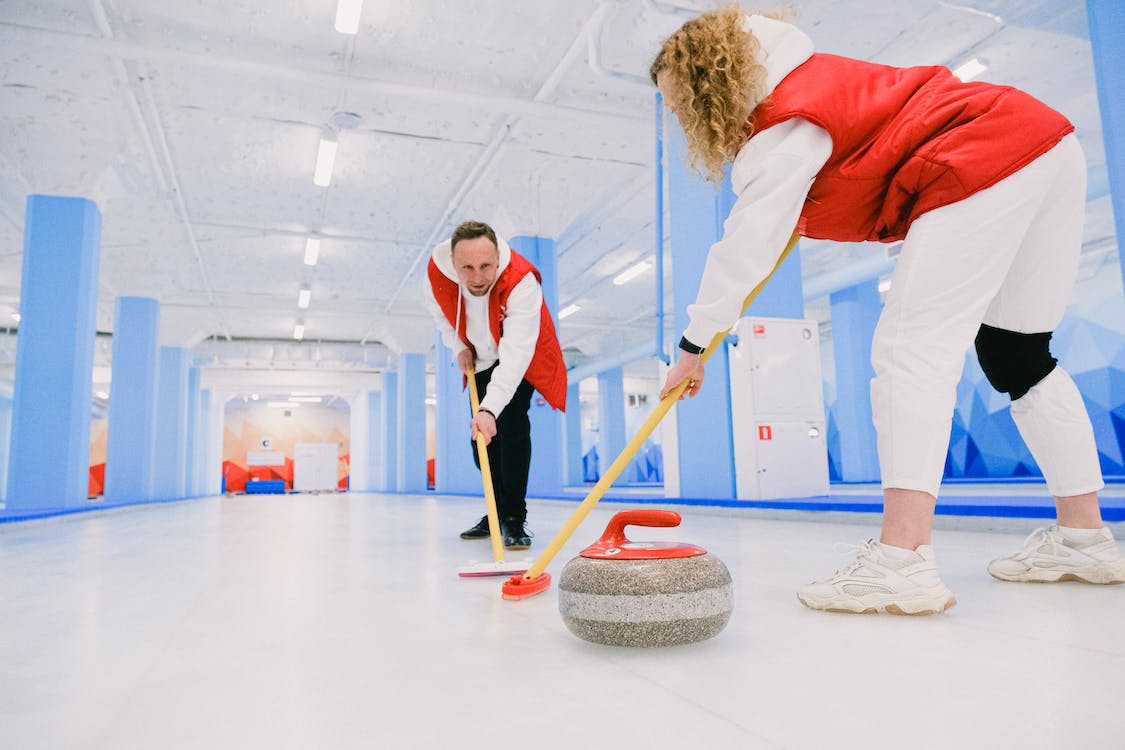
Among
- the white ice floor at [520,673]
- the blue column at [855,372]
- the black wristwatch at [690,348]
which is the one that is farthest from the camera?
the blue column at [855,372]

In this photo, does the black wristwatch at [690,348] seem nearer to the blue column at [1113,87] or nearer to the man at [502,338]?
the man at [502,338]

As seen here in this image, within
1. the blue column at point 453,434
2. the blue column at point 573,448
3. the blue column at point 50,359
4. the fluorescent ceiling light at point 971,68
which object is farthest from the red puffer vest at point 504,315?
the blue column at point 573,448

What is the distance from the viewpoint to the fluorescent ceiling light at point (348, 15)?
4613 mm

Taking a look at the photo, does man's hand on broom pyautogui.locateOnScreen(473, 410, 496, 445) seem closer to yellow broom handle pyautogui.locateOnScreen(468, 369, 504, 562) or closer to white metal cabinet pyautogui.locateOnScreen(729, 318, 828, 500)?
yellow broom handle pyautogui.locateOnScreen(468, 369, 504, 562)

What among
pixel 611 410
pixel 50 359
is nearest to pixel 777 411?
pixel 50 359

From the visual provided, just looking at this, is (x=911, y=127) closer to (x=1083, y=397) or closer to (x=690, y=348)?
(x=690, y=348)

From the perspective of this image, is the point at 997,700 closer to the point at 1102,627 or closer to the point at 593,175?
the point at 1102,627

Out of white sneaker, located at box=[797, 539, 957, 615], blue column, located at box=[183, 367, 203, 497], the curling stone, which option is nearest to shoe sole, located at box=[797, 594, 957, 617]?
white sneaker, located at box=[797, 539, 957, 615]

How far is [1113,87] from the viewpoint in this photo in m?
3.42

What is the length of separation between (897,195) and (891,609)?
715mm

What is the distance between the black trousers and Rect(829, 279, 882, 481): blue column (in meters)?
8.17

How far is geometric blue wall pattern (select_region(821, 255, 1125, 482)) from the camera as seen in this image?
8750 mm

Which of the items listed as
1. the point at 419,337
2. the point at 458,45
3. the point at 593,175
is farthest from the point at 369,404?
the point at 458,45

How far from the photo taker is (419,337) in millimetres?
15016
